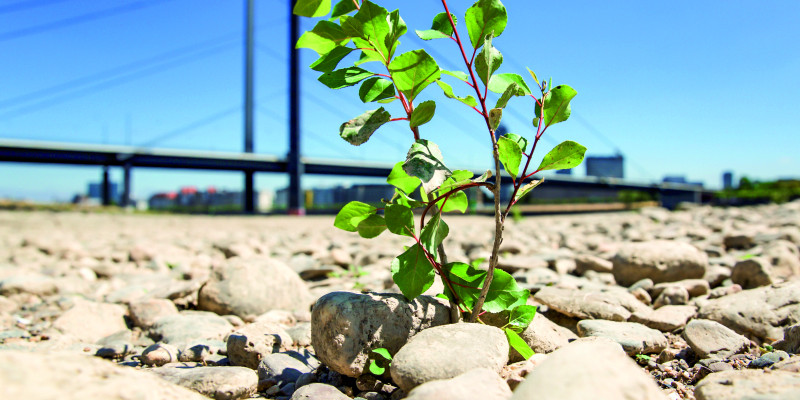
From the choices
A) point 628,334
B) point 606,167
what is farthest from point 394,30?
point 606,167

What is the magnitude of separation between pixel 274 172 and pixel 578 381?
2251 centimetres

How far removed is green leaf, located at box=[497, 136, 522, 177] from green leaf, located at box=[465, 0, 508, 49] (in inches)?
10.3

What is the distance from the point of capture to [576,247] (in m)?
4.44

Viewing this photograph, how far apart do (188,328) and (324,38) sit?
1353mm

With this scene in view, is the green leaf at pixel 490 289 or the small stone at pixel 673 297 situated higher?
the green leaf at pixel 490 289

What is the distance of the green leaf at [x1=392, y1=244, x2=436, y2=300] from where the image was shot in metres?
1.25

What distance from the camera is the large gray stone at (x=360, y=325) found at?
125 cm

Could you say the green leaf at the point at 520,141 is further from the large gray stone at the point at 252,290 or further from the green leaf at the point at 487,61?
the large gray stone at the point at 252,290

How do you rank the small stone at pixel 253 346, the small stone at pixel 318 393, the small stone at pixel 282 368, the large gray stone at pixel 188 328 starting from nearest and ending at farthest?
the small stone at pixel 318 393 < the small stone at pixel 282 368 < the small stone at pixel 253 346 < the large gray stone at pixel 188 328

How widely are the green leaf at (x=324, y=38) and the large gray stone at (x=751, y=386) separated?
3.78 feet

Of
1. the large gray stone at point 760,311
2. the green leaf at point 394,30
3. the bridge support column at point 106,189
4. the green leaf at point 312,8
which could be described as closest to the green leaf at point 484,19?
the green leaf at point 394,30

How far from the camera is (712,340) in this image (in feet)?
4.80

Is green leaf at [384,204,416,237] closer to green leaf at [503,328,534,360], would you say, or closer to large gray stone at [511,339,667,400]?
green leaf at [503,328,534,360]

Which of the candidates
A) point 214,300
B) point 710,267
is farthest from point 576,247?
point 214,300
